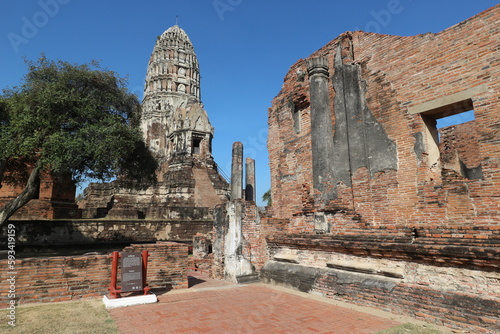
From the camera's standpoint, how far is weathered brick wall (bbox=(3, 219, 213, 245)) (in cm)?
1442

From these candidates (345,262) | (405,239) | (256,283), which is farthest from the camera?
(256,283)

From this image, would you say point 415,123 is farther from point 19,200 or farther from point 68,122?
point 19,200

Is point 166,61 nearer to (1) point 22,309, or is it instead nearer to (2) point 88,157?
(2) point 88,157

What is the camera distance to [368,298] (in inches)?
223

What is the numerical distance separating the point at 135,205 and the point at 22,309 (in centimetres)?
2008

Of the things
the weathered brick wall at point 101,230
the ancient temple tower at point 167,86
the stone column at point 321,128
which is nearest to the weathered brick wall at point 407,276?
the stone column at point 321,128

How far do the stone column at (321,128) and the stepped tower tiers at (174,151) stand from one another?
11.9 metres

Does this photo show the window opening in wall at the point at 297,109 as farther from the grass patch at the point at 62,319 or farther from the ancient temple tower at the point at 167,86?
the ancient temple tower at the point at 167,86

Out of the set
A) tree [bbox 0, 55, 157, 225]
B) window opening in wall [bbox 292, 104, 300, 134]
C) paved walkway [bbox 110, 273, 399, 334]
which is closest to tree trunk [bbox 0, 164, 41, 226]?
→ tree [bbox 0, 55, 157, 225]

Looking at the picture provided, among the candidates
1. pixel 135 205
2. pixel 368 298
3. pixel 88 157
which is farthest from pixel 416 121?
pixel 135 205

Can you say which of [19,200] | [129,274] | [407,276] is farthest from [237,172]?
[407,276]

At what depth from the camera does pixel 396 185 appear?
749cm

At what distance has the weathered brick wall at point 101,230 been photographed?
1442 cm

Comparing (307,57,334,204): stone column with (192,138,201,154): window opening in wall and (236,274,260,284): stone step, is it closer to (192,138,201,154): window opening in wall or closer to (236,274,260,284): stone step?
(236,274,260,284): stone step
